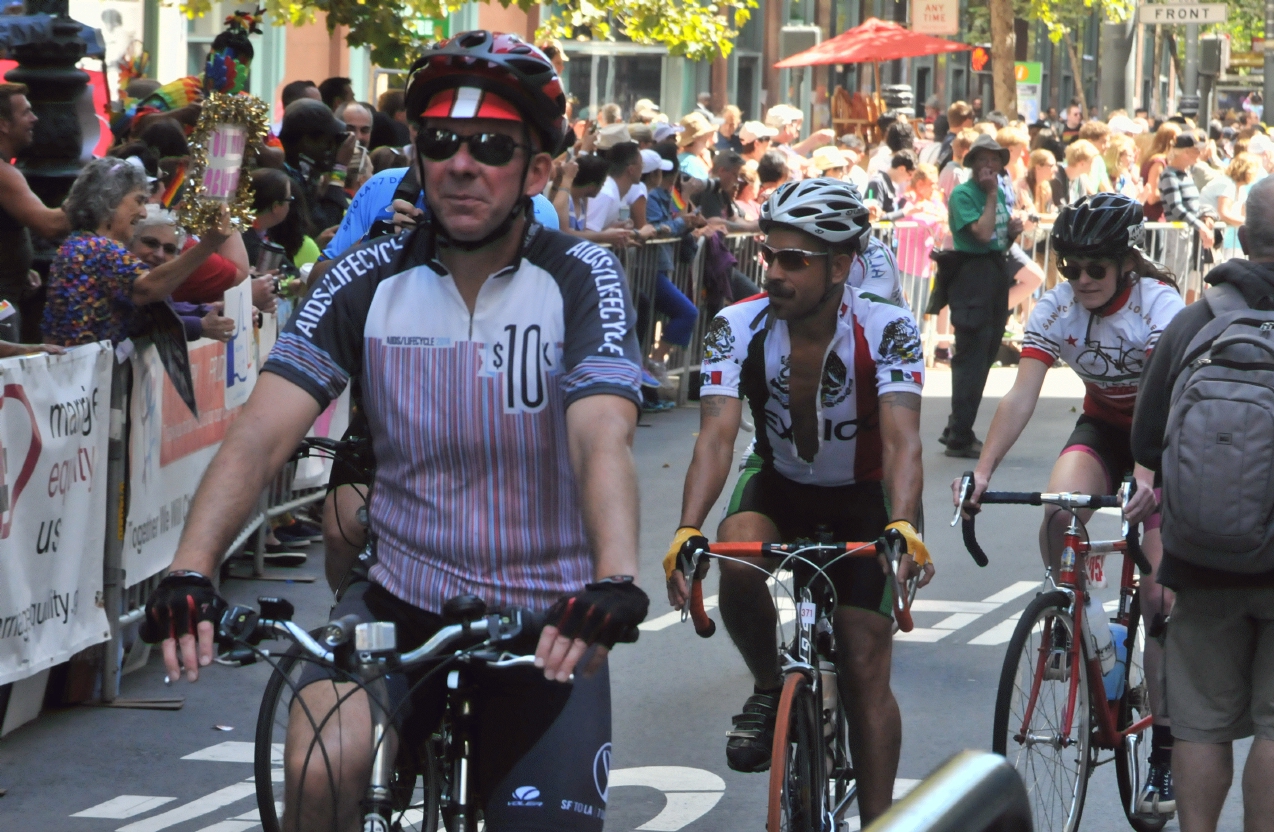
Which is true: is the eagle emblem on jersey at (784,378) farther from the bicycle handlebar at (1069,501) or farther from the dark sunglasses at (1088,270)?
the dark sunglasses at (1088,270)

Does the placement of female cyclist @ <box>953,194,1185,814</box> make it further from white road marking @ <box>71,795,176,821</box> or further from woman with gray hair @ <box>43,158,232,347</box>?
woman with gray hair @ <box>43,158,232,347</box>

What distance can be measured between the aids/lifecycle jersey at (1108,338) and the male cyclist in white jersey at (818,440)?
39.9 inches

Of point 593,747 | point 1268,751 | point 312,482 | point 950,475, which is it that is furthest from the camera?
point 950,475

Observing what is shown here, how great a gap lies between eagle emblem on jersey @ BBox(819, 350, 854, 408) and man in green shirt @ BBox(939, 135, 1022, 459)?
7814 mm

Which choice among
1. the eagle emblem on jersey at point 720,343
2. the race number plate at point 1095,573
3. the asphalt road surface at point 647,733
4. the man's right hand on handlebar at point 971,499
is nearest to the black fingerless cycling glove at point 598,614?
the asphalt road surface at point 647,733

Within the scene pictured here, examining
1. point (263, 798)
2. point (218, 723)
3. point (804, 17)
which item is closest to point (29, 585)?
point (218, 723)

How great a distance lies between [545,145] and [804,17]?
42838mm

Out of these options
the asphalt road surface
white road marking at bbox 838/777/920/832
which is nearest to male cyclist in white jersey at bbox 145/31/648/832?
the asphalt road surface

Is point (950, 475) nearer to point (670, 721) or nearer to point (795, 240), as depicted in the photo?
point (670, 721)

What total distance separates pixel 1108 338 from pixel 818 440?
1.22 meters

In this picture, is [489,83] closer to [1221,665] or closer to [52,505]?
[1221,665]

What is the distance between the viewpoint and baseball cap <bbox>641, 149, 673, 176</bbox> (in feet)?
47.6

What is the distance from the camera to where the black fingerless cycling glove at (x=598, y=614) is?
9.25ft

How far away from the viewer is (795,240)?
5.04 m
